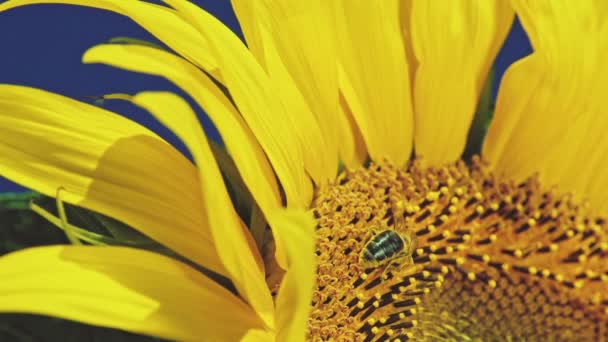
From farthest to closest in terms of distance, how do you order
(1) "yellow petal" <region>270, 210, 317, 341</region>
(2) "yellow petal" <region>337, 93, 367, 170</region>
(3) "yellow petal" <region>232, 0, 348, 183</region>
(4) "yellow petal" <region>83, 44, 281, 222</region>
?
(2) "yellow petal" <region>337, 93, 367, 170</region> → (3) "yellow petal" <region>232, 0, 348, 183</region> → (4) "yellow petal" <region>83, 44, 281, 222</region> → (1) "yellow petal" <region>270, 210, 317, 341</region>

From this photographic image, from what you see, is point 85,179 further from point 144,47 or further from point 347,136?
point 347,136

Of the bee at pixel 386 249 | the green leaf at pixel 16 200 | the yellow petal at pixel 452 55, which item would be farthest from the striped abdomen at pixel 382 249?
the green leaf at pixel 16 200

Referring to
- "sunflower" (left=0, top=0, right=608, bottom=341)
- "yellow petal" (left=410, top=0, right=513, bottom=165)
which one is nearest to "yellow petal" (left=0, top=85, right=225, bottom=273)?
"sunflower" (left=0, top=0, right=608, bottom=341)

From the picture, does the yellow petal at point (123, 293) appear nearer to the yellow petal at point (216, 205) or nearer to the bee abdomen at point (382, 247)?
the yellow petal at point (216, 205)

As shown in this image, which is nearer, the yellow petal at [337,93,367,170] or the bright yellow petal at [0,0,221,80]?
the bright yellow petal at [0,0,221,80]

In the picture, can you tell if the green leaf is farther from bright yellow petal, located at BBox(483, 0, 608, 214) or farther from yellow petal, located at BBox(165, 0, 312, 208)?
bright yellow petal, located at BBox(483, 0, 608, 214)

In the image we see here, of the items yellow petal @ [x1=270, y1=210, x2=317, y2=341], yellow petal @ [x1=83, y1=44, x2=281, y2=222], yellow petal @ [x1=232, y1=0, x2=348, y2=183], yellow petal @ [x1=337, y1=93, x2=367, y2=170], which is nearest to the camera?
yellow petal @ [x1=270, y1=210, x2=317, y2=341]
